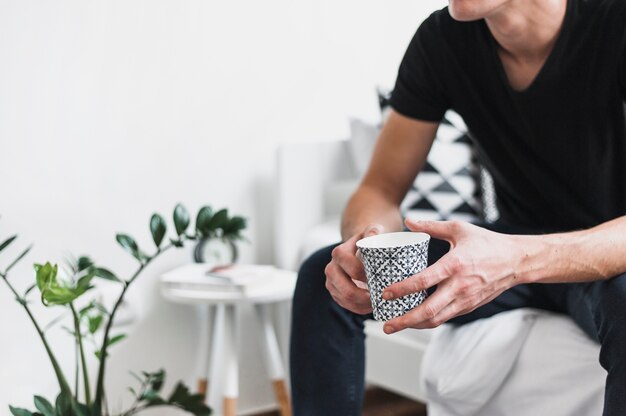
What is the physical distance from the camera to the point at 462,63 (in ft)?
4.82

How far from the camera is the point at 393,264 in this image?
1.00 m

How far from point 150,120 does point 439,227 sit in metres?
1.23

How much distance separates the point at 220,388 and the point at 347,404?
1.04m

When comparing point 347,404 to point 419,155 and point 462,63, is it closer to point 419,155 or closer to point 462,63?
point 419,155

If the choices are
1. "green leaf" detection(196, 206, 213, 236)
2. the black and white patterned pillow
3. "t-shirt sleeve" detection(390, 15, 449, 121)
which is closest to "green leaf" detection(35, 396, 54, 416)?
"green leaf" detection(196, 206, 213, 236)

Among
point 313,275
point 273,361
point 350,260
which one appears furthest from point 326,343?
point 273,361

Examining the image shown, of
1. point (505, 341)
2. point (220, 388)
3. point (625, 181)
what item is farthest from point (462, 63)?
point (220, 388)

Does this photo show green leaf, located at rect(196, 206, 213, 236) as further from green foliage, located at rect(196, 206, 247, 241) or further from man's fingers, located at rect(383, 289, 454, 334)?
man's fingers, located at rect(383, 289, 454, 334)

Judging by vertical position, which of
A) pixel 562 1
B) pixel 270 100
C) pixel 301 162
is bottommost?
pixel 301 162

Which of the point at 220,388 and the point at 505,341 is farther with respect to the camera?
the point at 220,388

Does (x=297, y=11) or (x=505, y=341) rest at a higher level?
(x=297, y=11)

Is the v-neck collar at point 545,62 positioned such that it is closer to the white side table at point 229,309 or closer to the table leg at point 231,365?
the white side table at point 229,309

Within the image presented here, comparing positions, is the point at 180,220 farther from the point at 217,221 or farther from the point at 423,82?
the point at 423,82

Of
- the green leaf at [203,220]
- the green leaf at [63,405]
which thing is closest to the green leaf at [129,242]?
the green leaf at [203,220]
